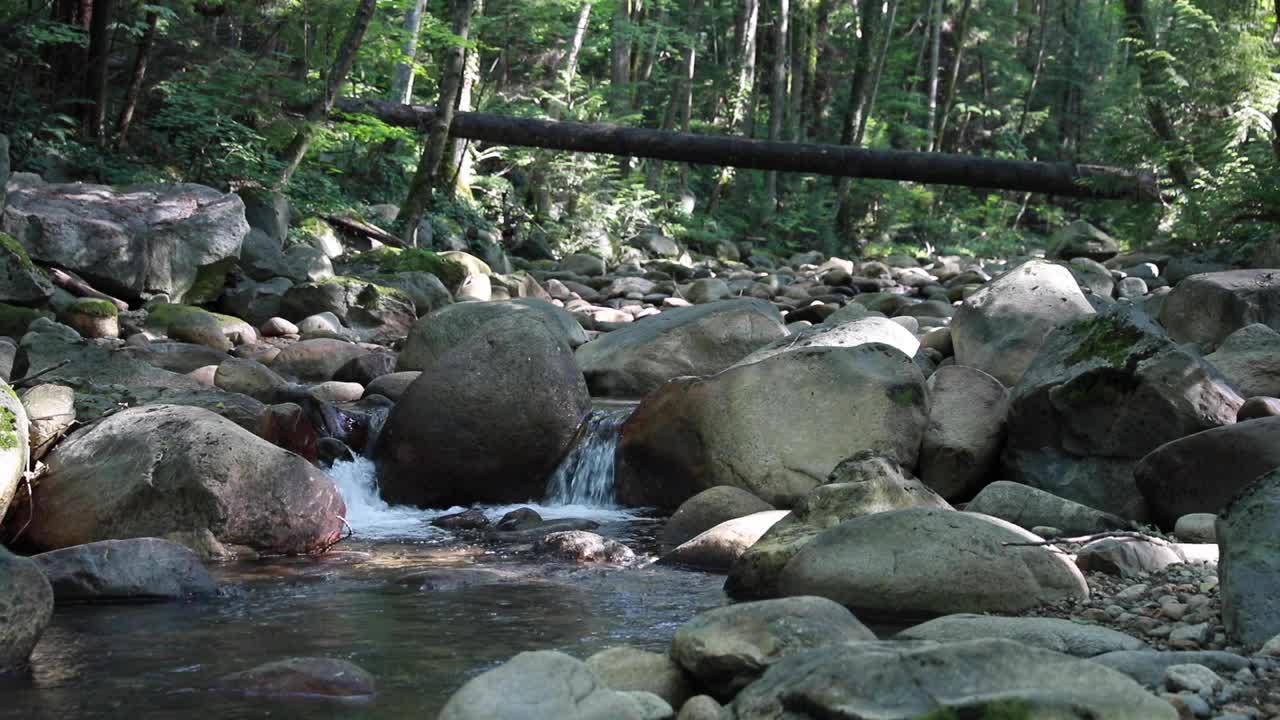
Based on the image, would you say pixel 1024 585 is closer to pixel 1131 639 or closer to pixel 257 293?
pixel 1131 639

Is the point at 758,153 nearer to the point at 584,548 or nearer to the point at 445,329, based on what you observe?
the point at 445,329

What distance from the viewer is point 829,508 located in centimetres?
589

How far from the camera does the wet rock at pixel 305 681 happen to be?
407 cm

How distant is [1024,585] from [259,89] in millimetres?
12007

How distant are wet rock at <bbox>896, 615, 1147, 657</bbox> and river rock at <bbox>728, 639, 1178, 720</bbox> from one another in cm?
87

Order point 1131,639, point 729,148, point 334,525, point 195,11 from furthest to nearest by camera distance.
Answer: point 729,148, point 195,11, point 334,525, point 1131,639

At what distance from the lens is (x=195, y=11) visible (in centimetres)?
1558

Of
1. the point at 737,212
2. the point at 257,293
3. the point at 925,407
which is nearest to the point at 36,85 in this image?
the point at 257,293

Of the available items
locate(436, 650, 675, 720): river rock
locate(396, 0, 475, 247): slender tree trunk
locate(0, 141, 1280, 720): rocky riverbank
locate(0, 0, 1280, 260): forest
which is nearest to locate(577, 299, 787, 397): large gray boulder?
locate(0, 141, 1280, 720): rocky riverbank

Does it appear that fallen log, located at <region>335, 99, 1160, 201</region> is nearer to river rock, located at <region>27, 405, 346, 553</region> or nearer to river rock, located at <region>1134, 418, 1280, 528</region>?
river rock, located at <region>27, 405, 346, 553</region>

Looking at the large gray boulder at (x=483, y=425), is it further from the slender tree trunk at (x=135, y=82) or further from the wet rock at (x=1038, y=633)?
the slender tree trunk at (x=135, y=82)

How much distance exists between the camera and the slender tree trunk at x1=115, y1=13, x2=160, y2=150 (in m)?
14.4

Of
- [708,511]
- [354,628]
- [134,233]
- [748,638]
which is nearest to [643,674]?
[748,638]

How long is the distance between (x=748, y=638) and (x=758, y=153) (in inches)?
626
